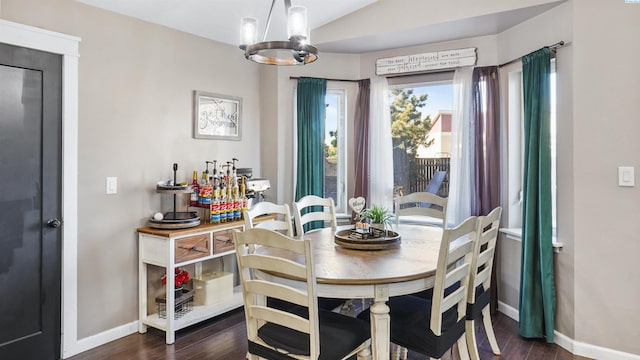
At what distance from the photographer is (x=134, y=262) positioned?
3092 mm

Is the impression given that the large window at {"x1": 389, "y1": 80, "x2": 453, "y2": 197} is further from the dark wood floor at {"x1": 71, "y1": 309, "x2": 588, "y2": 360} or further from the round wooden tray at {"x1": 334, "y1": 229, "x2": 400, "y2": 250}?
the round wooden tray at {"x1": 334, "y1": 229, "x2": 400, "y2": 250}

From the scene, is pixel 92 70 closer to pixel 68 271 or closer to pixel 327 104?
pixel 68 271

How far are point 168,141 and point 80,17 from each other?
3.41 feet

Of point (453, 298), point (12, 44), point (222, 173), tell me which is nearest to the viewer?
point (453, 298)

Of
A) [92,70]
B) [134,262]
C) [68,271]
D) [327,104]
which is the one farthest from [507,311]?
A: [92,70]

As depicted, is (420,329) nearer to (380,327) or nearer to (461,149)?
(380,327)

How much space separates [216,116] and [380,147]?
1595mm

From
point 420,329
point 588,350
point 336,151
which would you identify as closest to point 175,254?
point 420,329

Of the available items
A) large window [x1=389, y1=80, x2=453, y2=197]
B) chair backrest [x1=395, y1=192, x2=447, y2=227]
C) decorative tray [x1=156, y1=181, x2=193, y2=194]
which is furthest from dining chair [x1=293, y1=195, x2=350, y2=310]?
large window [x1=389, y1=80, x2=453, y2=197]

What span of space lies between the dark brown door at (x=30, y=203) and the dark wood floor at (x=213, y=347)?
14.3 inches

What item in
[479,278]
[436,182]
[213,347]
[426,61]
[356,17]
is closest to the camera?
[479,278]

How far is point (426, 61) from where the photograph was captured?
3.79 m

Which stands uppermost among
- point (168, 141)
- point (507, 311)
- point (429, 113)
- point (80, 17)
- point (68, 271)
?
point (80, 17)

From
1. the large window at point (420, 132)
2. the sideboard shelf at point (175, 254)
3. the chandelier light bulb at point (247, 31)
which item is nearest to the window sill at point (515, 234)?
the large window at point (420, 132)
